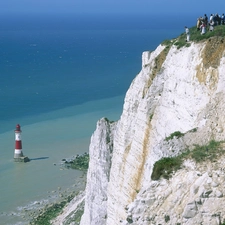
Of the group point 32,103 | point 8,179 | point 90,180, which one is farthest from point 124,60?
point 90,180

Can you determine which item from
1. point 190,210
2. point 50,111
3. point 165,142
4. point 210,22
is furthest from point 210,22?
point 50,111

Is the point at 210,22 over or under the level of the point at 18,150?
over

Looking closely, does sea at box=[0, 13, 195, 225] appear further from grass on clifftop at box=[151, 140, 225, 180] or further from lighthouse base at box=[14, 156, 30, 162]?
grass on clifftop at box=[151, 140, 225, 180]

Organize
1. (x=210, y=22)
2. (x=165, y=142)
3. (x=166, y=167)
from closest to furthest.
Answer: (x=166, y=167)
(x=165, y=142)
(x=210, y=22)

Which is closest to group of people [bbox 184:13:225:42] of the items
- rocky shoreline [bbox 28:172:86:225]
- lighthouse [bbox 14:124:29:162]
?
rocky shoreline [bbox 28:172:86:225]

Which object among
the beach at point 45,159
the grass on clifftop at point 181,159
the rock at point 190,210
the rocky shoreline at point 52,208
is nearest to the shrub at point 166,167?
the grass on clifftop at point 181,159

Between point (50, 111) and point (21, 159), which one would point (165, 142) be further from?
point (50, 111)

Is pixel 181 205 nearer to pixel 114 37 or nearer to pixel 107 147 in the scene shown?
pixel 107 147
